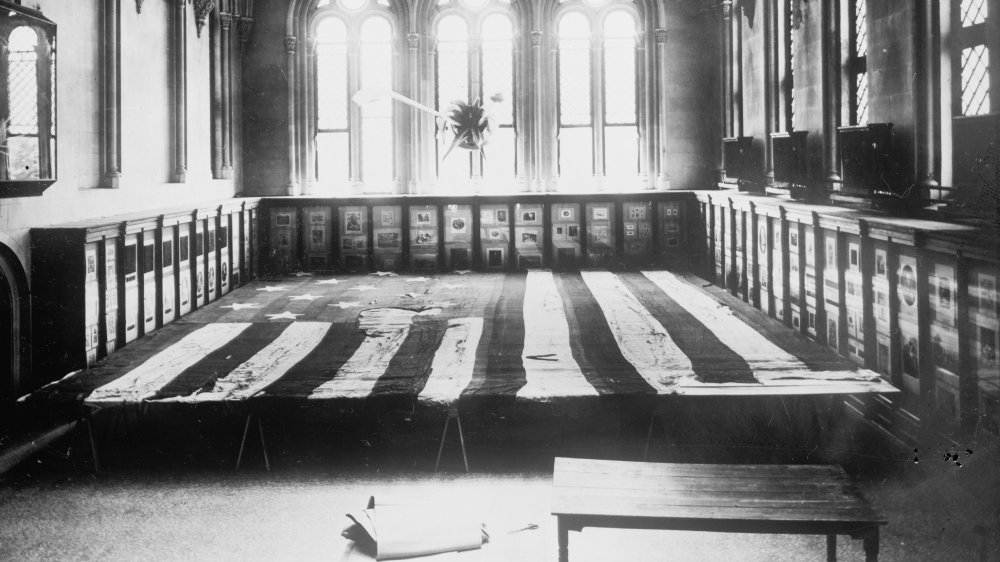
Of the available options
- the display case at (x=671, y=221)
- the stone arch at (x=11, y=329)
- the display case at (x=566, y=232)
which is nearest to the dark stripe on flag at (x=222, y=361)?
the stone arch at (x=11, y=329)

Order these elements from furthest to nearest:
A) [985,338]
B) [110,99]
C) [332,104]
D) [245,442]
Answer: [332,104]
[110,99]
[245,442]
[985,338]

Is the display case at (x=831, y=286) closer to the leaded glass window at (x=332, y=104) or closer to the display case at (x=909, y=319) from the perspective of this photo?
the display case at (x=909, y=319)

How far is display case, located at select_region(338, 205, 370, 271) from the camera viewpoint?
12.3 metres

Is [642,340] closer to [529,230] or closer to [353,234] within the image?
[529,230]

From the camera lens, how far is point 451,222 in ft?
40.5

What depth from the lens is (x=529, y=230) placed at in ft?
40.5

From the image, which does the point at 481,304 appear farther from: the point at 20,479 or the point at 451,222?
the point at 20,479

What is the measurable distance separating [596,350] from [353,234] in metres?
6.26

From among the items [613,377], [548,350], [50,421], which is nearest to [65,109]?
[50,421]

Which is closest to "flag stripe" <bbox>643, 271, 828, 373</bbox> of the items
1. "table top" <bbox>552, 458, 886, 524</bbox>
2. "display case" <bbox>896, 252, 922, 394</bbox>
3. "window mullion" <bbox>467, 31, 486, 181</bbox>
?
"display case" <bbox>896, 252, 922, 394</bbox>

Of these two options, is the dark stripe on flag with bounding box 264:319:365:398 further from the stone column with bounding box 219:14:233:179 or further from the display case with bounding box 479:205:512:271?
the stone column with bounding box 219:14:233:179

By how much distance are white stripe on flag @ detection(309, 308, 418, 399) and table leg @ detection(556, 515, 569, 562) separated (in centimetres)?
232

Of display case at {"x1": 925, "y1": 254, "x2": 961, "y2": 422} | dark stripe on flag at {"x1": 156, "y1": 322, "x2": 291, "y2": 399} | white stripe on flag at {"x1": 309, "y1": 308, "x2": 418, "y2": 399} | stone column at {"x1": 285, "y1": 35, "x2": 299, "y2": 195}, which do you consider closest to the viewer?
display case at {"x1": 925, "y1": 254, "x2": 961, "y2": 422}

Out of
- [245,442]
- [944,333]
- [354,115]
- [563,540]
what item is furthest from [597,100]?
[563,540]
